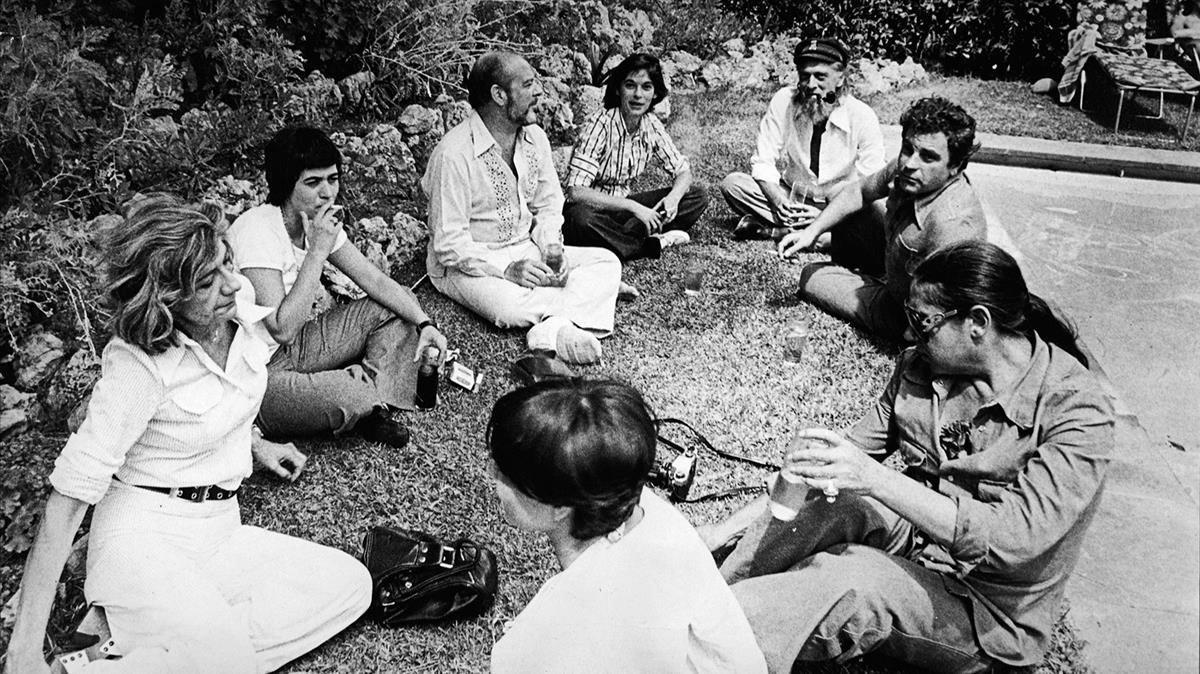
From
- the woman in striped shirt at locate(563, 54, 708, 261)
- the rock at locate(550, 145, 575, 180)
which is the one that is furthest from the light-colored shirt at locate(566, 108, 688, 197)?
the rock at locate(550, 145, 575, 180)

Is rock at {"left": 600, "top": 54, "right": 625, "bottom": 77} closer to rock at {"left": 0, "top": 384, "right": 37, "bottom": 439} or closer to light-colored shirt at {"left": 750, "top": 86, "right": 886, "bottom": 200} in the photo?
light-colored shirt at {"left": 750, "top": 86, "right": 886, "bottom": 200}

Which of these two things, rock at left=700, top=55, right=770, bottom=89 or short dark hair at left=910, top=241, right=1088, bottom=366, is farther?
rock at left=700, top=55, right=770, bottom=89

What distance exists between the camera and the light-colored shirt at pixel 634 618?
2391mm

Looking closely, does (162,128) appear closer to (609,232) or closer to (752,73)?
(609,232)

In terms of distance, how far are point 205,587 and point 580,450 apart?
1.52 meters

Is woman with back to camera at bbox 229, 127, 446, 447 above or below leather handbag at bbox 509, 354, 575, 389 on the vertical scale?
above

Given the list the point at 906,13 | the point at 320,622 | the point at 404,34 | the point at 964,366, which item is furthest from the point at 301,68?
the point at 906,13

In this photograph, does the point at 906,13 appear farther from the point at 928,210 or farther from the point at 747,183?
the point at 928,210

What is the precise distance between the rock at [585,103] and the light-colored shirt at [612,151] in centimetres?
208

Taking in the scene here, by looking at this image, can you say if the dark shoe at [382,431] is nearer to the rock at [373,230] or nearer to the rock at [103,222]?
the rock at [103,222]

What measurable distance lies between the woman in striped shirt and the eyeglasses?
350 centimetres

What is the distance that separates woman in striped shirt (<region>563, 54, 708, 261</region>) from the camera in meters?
6.67

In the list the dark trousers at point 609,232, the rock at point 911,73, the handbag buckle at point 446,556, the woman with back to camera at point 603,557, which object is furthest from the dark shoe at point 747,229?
the woman with back to camera at point 603,557

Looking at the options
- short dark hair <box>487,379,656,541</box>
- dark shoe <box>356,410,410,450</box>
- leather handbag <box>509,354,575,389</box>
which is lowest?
leather handbag <box>509,354,575,389</box>
